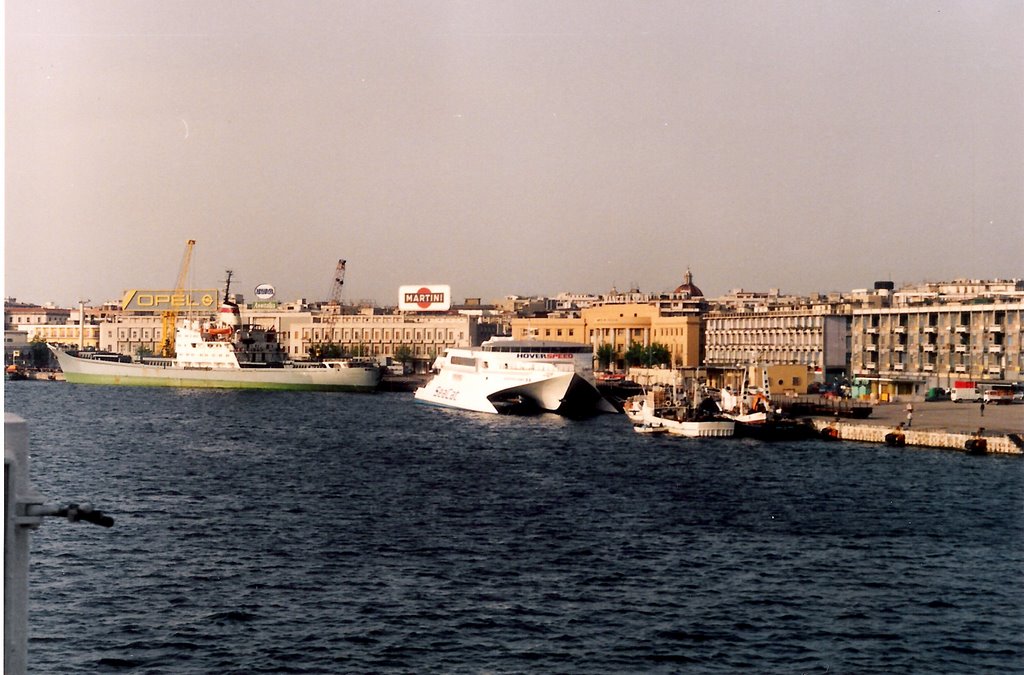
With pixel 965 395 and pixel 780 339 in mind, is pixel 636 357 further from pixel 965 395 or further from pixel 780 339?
pixel 965 395

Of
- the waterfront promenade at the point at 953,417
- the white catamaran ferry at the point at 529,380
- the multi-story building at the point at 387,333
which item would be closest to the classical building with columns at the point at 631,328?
the multi-story building at the point at 387,333

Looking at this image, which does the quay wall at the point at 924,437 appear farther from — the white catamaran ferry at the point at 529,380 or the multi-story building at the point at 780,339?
the multi-story building at the point at 780,339

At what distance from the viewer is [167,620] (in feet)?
36.0

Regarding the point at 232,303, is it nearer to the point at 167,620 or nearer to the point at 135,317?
the point at 135,317

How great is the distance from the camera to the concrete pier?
26784 millimetres

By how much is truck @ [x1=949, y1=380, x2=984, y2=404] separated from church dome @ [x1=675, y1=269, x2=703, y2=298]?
38.8 metres

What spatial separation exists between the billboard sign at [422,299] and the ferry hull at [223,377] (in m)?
16.0

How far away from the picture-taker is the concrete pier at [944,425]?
2678cm

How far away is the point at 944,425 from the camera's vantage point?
3038cm

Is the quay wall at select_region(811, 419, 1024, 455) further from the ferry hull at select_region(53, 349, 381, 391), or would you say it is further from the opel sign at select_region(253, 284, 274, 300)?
the opel sign at select_region(253, 284, 274, 300)

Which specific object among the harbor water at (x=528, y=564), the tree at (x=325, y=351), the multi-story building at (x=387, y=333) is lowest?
the harbor water at (x=528, y=564)

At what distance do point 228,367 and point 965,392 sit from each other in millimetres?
31891

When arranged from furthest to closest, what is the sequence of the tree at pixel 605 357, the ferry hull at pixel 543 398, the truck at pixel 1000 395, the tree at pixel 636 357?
the tree at pixel 605 357
the tree at pixel 636 357
the ferry hull at pixel 543 398
the truck at pixel 1000 395

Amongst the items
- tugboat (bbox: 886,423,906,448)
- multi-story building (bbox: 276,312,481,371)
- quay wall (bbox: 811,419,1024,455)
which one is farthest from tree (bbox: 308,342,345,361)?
tugboat (bbox: 886,423,906,448)
